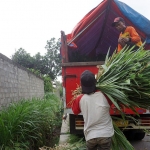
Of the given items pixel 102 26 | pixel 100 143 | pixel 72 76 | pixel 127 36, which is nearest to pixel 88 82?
pixel 100 143

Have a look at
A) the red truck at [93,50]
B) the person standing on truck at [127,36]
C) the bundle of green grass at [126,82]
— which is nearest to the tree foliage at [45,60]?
the red truck at [93,50]

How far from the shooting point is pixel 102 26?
581 cm

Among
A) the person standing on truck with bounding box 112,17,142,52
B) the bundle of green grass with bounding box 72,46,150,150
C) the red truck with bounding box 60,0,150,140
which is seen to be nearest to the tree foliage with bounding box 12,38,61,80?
the red truck with bounding box 60,0,150,140

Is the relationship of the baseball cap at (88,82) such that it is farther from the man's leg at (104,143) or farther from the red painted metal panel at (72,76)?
the red painted metal panel at (72,76)

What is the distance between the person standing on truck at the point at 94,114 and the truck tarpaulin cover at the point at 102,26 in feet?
7.60

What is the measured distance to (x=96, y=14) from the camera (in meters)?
5.01

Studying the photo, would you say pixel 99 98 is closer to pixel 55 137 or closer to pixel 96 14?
pixel 96 14

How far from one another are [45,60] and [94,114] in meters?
23.2

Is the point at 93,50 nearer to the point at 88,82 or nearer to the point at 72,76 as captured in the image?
the point at 72,76

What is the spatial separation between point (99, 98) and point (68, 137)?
8.41 feet

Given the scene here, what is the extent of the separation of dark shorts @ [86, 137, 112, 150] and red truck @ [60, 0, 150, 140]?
0.60m

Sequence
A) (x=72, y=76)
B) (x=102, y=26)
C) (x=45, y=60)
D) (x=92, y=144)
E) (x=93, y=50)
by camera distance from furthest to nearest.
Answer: (x=45, y=60)
(x=93, y=50)
(x=102, y=26)
(x=72, y=76)
(x=92, y=144)

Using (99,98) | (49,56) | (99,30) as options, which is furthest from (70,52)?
(49,56)

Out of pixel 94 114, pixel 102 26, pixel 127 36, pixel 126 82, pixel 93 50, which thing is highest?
pixel 102 26
